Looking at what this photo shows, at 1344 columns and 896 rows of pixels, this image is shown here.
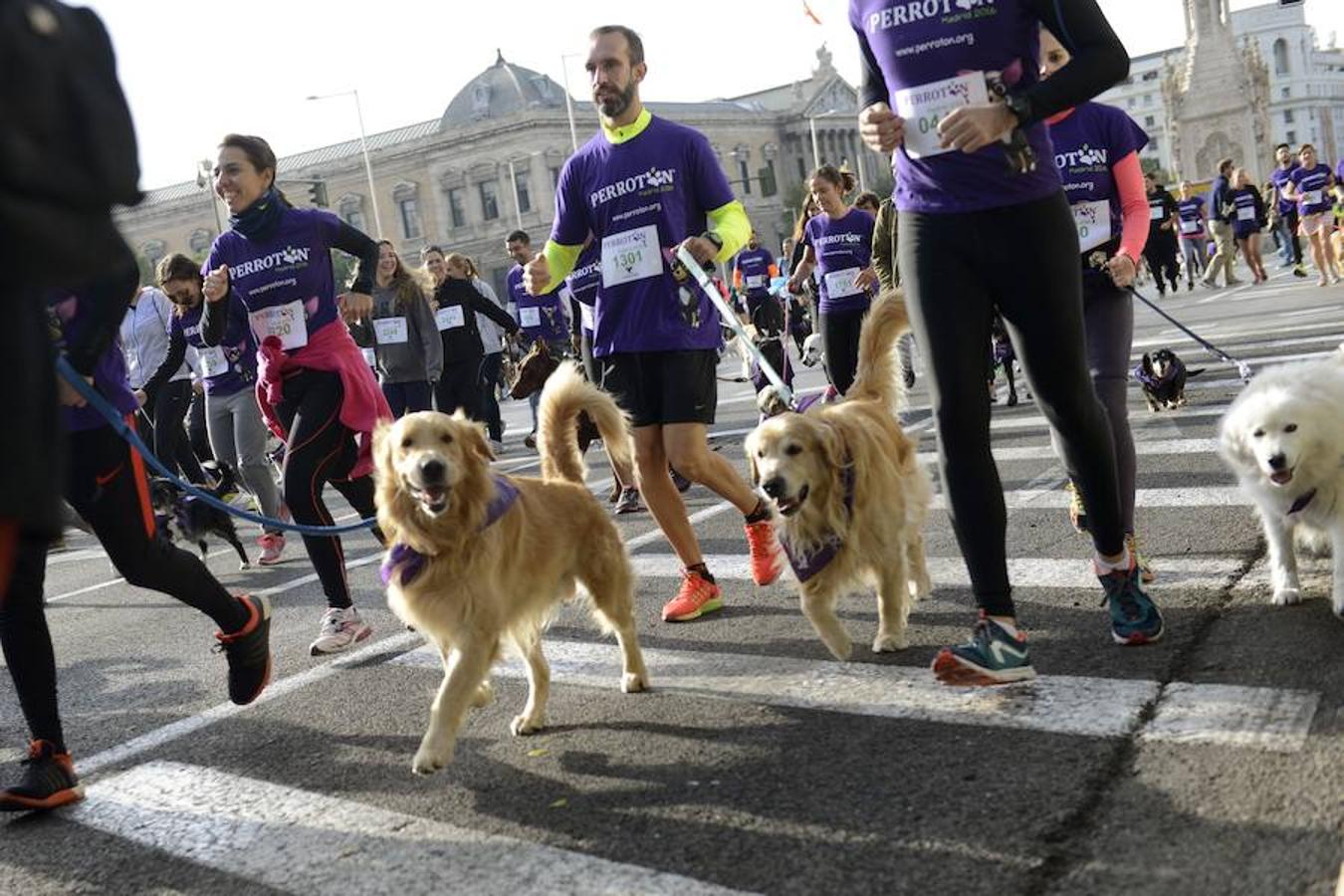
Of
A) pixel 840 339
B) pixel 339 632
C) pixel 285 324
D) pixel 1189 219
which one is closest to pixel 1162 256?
pixel 1189 219

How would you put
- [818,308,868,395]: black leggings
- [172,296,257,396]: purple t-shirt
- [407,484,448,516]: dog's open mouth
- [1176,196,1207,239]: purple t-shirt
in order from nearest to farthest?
[407,484,448,516]: dog's open mouth
[172,296,257,396]: purple t-shirt
[818,308,868,395]: black leggings
[1176,196,1207,239]: purple t-shirt

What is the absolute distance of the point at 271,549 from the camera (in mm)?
9078

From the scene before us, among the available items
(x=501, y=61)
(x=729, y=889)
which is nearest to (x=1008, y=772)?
(x=729, y=889)

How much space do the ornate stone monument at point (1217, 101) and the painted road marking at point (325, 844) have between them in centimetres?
8721

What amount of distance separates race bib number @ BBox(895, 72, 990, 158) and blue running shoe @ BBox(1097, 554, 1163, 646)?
4.77 feet

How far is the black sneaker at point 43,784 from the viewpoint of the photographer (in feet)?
12.6

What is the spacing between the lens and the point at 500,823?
332 cm

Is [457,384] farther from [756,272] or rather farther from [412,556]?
[756,272]

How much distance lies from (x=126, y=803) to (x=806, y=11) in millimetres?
3719

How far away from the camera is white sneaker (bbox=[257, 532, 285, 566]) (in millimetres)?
8992

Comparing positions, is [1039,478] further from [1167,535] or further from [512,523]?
[512,523]

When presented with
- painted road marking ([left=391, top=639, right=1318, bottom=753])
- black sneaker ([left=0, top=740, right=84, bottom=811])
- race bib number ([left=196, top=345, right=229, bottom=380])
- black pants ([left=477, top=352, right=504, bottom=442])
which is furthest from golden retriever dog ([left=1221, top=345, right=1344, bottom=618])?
black pants ([left=477, top=352, right=504, bottom=442])

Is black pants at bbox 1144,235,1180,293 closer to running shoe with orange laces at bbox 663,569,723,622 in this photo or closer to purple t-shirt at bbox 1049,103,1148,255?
purple t-shirt at bbox 1049,103,1148,255

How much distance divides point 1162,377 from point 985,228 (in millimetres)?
6364
